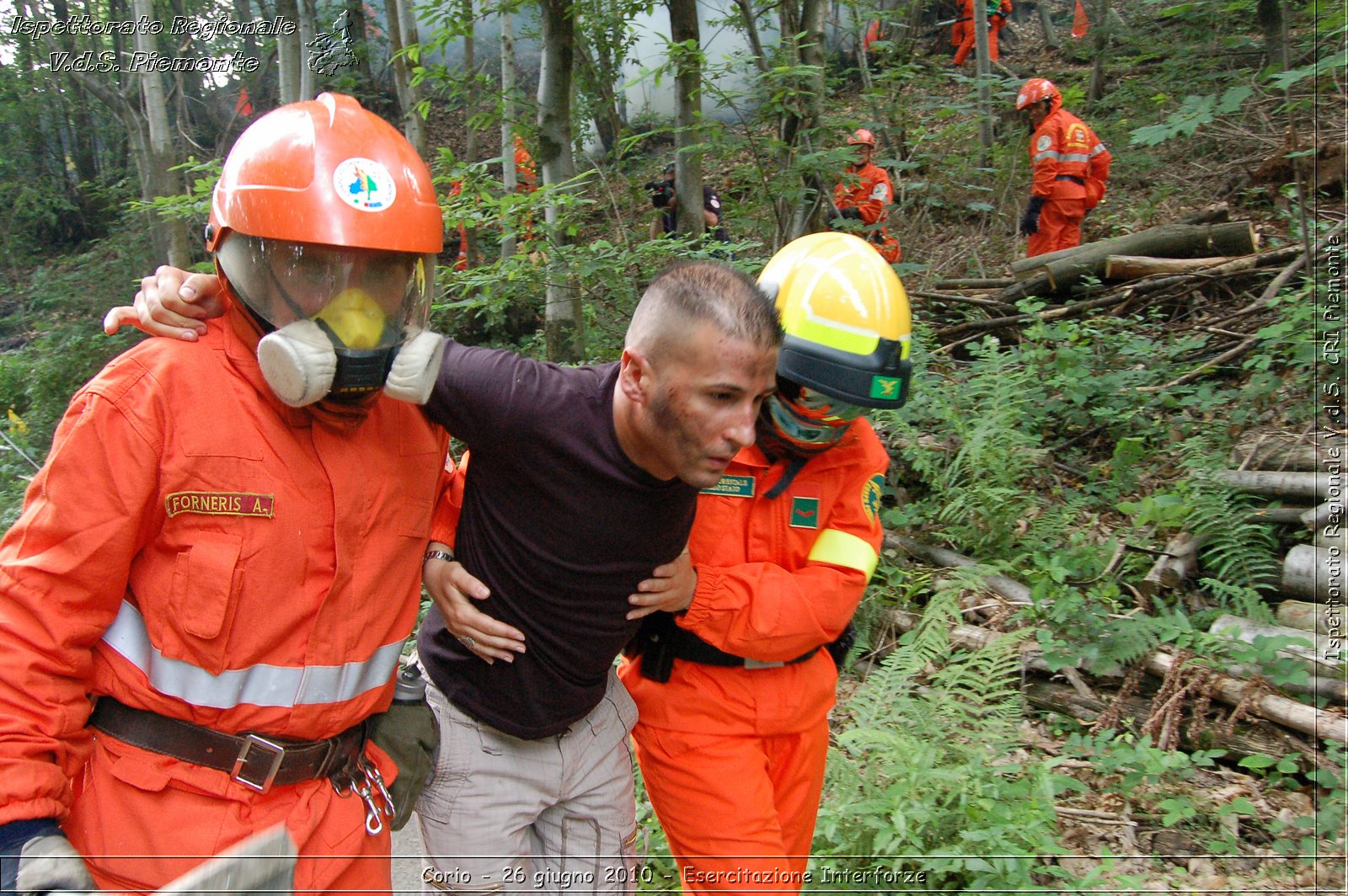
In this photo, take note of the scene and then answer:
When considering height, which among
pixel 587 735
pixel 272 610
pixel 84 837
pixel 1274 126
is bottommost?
pixel 587 735

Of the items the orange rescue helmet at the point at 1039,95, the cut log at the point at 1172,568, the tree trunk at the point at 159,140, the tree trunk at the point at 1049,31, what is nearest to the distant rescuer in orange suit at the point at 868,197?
the orange rescue helmet at the point at 1039,95

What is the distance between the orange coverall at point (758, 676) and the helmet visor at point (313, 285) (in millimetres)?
1072

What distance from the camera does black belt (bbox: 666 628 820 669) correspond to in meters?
2.55

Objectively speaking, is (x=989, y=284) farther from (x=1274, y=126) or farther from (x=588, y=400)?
(x=588, y=400)

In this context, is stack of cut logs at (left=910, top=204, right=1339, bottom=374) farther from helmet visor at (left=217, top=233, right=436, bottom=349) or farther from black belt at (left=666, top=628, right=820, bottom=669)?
helmet visor at (left=217, top=233, right=436, bottom=349)

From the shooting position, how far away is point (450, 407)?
211 centimetres

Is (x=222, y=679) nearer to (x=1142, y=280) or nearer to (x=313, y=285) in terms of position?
(x=313, y=285)

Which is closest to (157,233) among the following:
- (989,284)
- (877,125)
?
(877,125)

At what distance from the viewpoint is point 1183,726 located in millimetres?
3861

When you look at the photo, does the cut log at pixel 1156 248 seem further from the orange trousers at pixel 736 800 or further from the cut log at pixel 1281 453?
the orange trousers at pixel 736 800

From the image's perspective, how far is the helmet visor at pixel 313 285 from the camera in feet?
6.27

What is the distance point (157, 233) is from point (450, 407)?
47.7 feet

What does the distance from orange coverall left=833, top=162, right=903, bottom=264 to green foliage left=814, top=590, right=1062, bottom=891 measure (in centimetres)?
391

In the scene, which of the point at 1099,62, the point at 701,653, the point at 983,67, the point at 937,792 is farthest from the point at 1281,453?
the point at 1099,62
